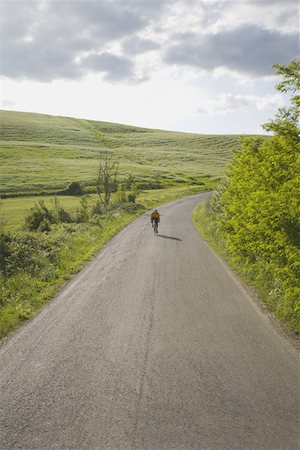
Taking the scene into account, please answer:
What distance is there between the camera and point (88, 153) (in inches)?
3612

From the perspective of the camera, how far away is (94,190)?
61250 millimetres

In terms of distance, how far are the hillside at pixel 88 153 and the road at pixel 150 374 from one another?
48893mm

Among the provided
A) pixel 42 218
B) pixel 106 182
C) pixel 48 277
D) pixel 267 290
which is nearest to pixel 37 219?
pixel 42 218

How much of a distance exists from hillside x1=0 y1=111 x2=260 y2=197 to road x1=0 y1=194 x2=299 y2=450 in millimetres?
48893

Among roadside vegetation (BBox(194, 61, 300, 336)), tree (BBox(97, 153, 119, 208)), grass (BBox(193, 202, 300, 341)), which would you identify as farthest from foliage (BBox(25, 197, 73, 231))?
roadside vegetation (BBox(194, 61, 300, 336))

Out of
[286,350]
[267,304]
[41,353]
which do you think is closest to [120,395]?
[41,353]

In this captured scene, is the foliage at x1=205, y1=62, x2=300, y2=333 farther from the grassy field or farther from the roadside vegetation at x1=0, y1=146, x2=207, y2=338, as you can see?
the grassy field

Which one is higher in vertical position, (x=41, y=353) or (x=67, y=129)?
(x=67, y=129)

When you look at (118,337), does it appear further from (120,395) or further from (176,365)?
(120,395)

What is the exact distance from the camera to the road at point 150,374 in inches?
218

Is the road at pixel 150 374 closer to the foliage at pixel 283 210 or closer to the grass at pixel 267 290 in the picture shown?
the grass at pixel 267 290

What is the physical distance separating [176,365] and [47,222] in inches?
1028

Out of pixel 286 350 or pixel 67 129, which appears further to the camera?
pixel 67 129

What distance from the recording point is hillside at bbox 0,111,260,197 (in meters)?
66.1
